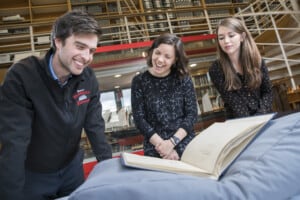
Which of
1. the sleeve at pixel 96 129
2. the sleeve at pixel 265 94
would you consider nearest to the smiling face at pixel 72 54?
the sleeve at pixel 96 129

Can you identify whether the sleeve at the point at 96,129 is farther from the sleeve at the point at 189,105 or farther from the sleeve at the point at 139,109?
the sleeve at the point at 189,105

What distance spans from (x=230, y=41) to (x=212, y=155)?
0.93m

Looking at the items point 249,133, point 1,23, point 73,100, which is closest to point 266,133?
point 249,133

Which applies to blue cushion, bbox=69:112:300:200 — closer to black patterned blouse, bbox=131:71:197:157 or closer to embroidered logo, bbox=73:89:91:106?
embroidered logo, bbox=73:89:91:106

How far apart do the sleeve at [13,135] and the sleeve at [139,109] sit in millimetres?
495

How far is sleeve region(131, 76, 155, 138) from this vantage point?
3.74 feet

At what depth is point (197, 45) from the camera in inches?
128

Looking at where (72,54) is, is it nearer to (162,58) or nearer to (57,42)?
(57,42)

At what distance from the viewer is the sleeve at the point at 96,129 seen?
92cm

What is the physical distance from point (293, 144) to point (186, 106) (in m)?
0.82

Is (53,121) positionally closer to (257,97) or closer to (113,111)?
(257,97)

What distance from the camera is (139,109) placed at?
1180 mm

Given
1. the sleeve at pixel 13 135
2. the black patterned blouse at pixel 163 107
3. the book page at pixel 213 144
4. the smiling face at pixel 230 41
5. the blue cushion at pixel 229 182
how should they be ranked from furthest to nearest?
the smiling face at pixel 230 41, the black patterned blouse at pixel 163 107, the sleeve at pixel 13 135, the book page at pixel 213 144, the blue cushion at pixel 229 182

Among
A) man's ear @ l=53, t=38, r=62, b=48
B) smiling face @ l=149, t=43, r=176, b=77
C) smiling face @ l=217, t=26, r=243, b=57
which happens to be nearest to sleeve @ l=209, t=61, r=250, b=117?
smiling face @ l=217, t=26, r=243, b=57
